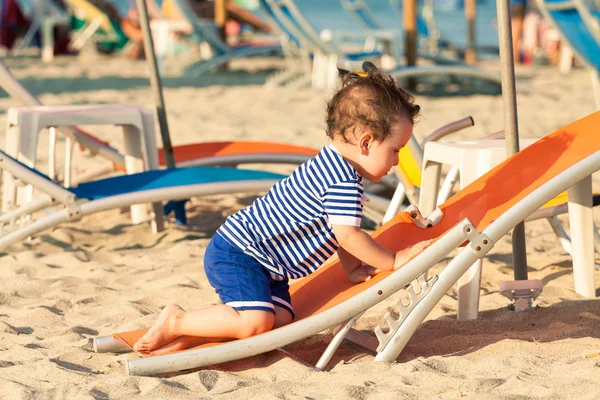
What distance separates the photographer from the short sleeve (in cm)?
267

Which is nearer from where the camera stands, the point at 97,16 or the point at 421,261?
the point at 421,261

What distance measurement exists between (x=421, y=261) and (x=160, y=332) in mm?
789

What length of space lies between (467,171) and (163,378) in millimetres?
1298

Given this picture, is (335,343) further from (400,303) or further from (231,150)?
(231,150)

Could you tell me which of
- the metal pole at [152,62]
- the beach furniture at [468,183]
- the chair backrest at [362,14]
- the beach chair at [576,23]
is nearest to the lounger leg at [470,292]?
the beach furniture at [468,183]

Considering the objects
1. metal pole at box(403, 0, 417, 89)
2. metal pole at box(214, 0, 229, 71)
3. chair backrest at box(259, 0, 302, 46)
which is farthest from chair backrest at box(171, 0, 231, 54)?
metal pole at box(403, 0, 417, 89)

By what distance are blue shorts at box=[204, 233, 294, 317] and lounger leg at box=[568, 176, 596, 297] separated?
1169 millimetres

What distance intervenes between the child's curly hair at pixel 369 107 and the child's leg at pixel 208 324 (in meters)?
0.57

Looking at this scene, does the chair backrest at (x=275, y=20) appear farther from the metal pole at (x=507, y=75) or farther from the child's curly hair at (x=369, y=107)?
the child's curly hair at (x=369, y=107)

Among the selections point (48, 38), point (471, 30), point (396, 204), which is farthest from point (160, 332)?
point (48, 38)

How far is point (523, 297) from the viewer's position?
10.6 ft

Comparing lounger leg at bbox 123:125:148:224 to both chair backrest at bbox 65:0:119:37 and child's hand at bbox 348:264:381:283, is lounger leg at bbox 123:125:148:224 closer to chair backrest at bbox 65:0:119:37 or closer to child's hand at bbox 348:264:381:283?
child's hand at bbox 348:264:381:283

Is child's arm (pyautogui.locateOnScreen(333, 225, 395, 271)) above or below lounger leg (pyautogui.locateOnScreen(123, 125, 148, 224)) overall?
above

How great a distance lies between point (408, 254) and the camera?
2.73 metres
